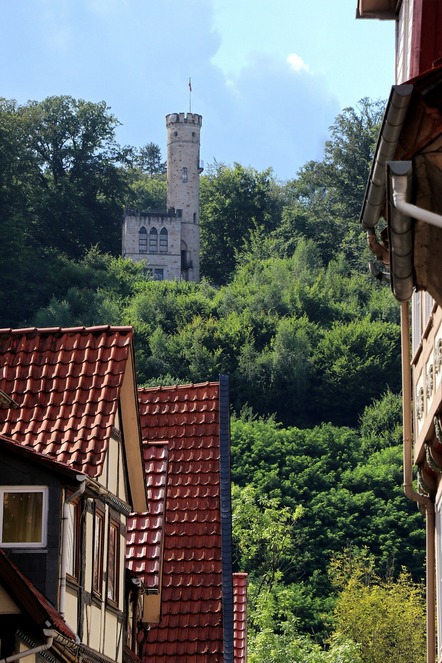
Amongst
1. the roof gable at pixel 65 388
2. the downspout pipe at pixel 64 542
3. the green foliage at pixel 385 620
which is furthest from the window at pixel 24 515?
→ the green foliage at pixel 385 620

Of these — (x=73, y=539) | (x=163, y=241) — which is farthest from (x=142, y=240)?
(x=73, y=539)

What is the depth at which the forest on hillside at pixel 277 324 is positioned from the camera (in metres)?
79.7

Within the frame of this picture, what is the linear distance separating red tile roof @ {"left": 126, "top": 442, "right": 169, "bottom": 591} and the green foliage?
48.4m

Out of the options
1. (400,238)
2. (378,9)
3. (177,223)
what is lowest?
(400,238)

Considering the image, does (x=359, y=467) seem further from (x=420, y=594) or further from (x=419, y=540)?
(x=420, y=594)

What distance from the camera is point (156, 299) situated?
123 metres

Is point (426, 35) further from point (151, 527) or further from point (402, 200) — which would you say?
point (151, 527)

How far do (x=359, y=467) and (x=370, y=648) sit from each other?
30.6 m

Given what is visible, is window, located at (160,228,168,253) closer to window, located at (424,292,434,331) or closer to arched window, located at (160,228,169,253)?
arched window, located at (160,228,169,253)

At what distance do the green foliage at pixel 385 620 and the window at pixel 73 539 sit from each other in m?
52.9

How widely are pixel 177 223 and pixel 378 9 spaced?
120518 mm

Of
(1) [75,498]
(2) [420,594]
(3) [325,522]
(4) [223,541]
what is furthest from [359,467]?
(1) [75,498]

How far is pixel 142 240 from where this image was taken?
138m

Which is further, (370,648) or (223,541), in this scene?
(370,648)
